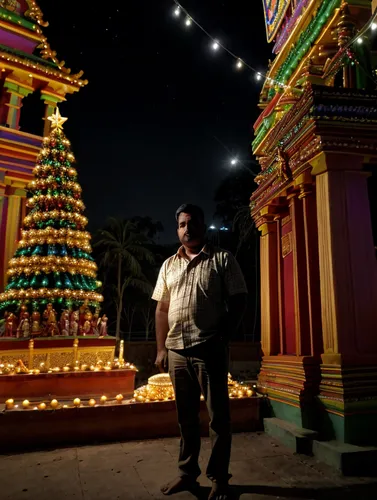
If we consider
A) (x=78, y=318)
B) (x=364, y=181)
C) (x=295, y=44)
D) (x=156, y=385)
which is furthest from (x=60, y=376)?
(x=295, y=44)

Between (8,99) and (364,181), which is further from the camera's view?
(8,99)

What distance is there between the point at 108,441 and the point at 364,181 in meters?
4.38

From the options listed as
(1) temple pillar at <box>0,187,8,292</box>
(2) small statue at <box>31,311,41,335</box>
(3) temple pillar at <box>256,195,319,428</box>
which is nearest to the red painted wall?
(3) temple pillar at <box>256,195,319,428</box>

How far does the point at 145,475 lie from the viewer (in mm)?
3387

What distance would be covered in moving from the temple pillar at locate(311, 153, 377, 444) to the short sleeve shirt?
188 centimetres

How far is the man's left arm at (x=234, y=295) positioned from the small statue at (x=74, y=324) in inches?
207

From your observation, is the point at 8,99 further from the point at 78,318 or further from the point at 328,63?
the point at 328,63

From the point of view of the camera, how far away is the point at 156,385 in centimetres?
519

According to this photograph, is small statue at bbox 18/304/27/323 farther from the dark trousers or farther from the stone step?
the dark trousers

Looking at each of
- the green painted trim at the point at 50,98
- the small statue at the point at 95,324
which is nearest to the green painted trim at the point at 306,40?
the small statue at the point at 95,324

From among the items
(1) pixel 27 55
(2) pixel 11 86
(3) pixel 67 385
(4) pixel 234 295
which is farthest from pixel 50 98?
(4) pixel 234 295

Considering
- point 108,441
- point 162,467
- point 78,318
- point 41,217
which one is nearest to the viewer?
point 162,467

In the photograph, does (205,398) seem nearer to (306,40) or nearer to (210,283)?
(210,283)

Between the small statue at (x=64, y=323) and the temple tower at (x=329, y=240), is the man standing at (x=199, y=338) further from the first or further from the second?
the small statue at (x=64, y=323)
